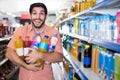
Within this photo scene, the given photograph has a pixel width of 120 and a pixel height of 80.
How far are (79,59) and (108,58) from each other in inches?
68.6

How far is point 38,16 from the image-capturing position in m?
2.73

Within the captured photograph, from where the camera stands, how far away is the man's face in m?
2.74

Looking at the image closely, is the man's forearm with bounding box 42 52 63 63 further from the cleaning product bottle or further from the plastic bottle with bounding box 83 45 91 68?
the plastic bottle with bounding box 83 45 91 68

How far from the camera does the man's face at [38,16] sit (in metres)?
2.74

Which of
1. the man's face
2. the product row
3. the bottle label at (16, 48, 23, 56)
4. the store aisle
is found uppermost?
the man's face

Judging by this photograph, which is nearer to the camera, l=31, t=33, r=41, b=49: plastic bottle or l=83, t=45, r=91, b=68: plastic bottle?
l=31, t=33, r=41, b=49: plastic bottle

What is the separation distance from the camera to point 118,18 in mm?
1903

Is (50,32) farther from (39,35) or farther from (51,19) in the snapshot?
(51,19)

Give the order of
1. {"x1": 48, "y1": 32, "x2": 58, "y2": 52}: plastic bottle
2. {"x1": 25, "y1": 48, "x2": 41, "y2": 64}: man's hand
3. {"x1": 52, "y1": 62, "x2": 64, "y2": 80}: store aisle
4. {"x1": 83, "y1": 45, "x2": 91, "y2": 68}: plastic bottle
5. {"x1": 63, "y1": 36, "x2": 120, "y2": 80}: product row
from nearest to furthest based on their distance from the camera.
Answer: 1. {"x1": 63, "y1": 36, "x2": 120, "y2": 80}: product row
2. {"x1": 25, "y1": 48, "x2": 41, "y2": 64}: man's hand
3. {"x1": 48, "y1": 32, "x2": 58, "y2": 52}: plastic bottle
4. {"x1": 83, "y1": 45, "x2": 91, "y2": 68}: plastic bottle
5. {"x1": 52, "y1": 62, "x2": 64, "y2": 80}: store aisle

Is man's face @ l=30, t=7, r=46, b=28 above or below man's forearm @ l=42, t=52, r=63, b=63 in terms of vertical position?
above

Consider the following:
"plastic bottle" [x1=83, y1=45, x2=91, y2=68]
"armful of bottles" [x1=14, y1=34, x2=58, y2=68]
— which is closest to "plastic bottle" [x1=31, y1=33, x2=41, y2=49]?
"armful of bottles" [x1=14, y1=34, x2=58, y2=68]

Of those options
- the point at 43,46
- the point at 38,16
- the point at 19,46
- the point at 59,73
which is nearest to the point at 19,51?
the point at 19,46

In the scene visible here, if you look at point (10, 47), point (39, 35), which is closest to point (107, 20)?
point (39, 35)

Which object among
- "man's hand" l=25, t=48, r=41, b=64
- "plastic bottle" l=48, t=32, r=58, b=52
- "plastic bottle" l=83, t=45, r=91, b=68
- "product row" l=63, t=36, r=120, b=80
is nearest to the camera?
"product row" l=63, t=36, r=120, b=80
